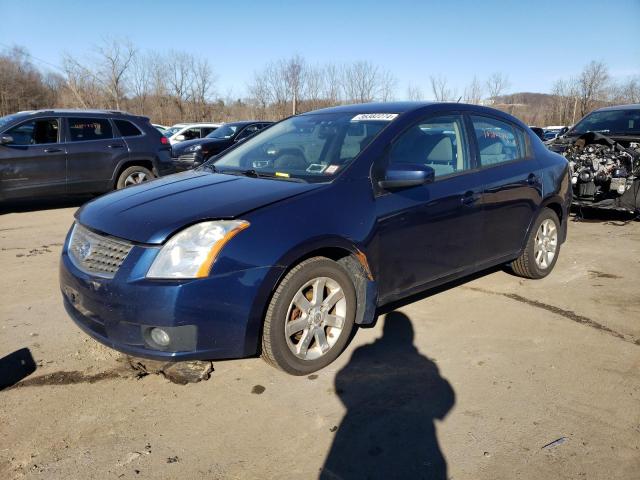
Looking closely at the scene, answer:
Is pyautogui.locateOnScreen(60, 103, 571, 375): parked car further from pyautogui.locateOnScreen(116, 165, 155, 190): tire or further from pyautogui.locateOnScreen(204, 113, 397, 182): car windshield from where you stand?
pyautogui.locateOnScreen(116, 165, 155, 190): tire

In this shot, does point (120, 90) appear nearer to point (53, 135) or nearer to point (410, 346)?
point (53, 135)

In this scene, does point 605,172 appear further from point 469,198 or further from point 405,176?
point 405,176

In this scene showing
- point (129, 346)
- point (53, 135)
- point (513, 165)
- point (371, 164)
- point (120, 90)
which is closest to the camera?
point (129, 346)

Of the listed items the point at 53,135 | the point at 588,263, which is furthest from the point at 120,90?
the point at 588,263

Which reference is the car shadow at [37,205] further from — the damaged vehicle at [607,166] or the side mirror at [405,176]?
the damaged vehicle at [607,166]

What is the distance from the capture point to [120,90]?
4438 centimetres

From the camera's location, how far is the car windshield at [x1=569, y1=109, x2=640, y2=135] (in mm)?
8117

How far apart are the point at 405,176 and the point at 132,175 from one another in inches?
281

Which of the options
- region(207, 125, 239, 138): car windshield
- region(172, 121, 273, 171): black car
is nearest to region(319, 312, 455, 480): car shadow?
region(172, 121, 273, 171): black car

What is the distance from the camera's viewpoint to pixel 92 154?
28.1 ft

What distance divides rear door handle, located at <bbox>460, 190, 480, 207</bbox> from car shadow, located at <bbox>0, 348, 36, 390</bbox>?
3.21 m

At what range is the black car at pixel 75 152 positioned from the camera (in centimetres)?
789

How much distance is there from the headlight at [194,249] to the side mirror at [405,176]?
1.07 metres

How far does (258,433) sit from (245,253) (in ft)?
3.08
